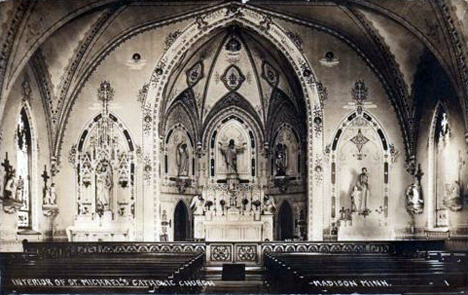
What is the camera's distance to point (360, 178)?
68.6ft

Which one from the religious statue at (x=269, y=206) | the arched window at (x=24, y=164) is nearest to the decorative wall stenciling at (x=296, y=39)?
the religious statue at (x=269, y=206)

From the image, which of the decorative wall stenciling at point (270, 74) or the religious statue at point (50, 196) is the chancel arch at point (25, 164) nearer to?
the religious statue at point (50, 196)

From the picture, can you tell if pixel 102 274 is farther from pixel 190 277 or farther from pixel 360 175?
pixel 360 175

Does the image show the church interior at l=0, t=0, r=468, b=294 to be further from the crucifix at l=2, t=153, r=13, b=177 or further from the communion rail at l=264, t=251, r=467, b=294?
the communion rail at l=264, t=251, r=467, b=294

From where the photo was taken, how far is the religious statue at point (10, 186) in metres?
16.4

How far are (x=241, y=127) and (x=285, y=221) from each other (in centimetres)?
412

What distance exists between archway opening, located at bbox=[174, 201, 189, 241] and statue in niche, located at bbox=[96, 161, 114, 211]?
406 cm

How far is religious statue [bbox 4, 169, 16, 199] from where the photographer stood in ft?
53.8

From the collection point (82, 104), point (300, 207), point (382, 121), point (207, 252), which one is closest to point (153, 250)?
point (207, 252)

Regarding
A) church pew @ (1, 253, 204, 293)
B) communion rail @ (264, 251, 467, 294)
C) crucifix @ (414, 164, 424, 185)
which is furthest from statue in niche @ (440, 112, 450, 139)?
church pew @ (1, 253, 204, 293)

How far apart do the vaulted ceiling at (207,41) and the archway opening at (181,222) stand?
487cm

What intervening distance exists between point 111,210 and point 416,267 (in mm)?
11728

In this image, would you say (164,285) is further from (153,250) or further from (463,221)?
(463,221)

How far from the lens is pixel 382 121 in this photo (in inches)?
829
